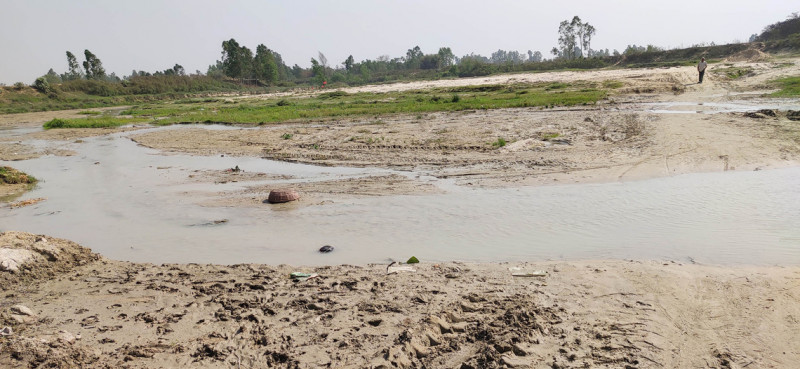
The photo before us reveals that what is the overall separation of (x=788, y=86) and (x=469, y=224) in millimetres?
23237

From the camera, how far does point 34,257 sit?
613 centimetres

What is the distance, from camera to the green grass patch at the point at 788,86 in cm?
2033

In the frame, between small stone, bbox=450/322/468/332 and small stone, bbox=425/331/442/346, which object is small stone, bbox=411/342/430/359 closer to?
small stone, bbox=425/331/442/346

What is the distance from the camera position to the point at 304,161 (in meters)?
14.2

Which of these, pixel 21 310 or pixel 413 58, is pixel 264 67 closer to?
pixel 413 58

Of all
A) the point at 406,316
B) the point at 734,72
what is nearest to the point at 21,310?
the point at 406,316

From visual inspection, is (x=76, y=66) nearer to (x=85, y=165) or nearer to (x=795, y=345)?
(x=85, y=165)

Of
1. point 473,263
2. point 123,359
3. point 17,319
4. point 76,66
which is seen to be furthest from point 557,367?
point 76,66

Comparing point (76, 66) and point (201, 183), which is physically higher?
point (76, 66)

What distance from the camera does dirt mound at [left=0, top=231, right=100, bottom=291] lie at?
19.1 ft

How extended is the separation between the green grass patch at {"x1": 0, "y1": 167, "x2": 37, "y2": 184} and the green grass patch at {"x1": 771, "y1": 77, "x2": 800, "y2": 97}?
91.7ft

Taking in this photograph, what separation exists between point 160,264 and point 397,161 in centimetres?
749

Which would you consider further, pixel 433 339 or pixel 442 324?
pixel 442 324

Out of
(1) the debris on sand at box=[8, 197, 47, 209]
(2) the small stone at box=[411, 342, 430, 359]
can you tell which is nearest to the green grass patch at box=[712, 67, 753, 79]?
(2) the small stone at box=[411, 342, 430, 359]
